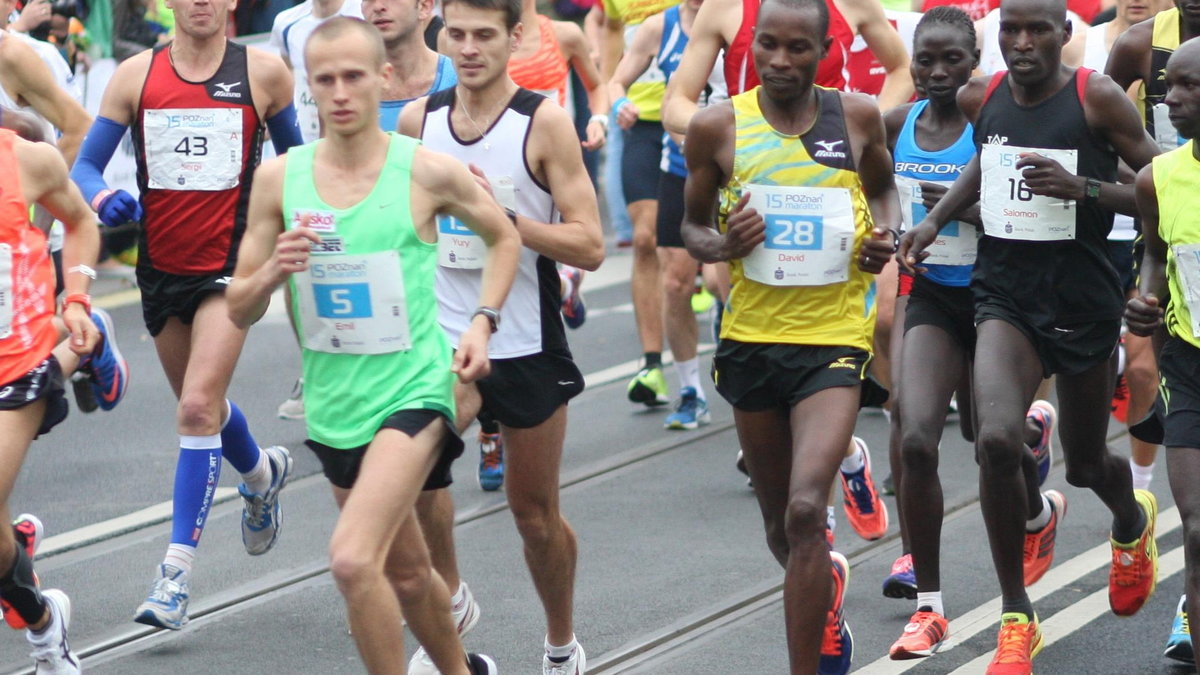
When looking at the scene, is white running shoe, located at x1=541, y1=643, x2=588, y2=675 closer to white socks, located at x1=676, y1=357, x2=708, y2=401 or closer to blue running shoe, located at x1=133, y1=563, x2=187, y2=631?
blue running shoe, located at x1=133, y1=563, x2=187, y2=631

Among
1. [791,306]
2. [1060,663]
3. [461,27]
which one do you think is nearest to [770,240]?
[791,306]

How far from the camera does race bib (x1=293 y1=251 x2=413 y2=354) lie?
4789 millimetres

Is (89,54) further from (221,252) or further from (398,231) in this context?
(398,231)

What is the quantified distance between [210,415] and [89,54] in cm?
780

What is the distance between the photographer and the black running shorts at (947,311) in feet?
20.4

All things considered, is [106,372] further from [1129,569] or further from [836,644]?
[1129,569]

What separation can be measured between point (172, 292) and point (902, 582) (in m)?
2.77

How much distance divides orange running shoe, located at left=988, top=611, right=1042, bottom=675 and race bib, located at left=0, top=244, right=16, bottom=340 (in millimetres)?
3055

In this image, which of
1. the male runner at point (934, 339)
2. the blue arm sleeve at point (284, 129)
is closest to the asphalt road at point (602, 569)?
the male runner at point (934, 339)

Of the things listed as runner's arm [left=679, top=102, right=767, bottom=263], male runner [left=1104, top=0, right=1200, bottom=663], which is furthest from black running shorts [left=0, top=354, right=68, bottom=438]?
male runner [left=1104, top=0, right=1200, bottom=663]

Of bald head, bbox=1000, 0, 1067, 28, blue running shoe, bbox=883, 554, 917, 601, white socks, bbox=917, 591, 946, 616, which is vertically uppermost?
bald head, bbox=1000, 0, 1067, 28

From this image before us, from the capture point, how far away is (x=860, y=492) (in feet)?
23.5

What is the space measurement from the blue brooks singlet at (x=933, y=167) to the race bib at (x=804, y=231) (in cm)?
91

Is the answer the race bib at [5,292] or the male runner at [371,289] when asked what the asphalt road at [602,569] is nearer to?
the male runner at [371,289]
